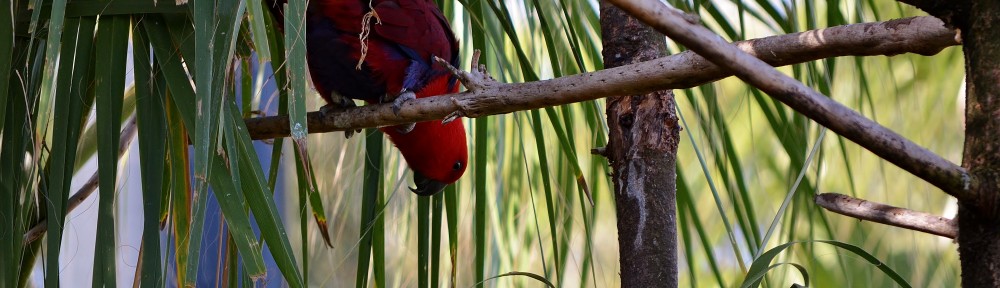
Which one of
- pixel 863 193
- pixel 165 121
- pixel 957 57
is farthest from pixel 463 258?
pixel 165 121

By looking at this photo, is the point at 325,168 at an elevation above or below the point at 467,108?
above

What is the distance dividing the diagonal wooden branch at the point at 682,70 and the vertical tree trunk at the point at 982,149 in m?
A: 0.13

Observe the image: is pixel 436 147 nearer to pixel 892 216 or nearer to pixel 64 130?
pixel 64 130

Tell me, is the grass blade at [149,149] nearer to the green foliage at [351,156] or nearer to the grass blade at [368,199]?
the green foliage at [351,156]

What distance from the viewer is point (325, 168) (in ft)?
5.90

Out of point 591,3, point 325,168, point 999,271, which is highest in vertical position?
point 591,3

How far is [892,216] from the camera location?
0.47 metres

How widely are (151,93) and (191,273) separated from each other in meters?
0.33

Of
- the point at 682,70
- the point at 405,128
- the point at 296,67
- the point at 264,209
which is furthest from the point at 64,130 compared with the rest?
the point at 405,128

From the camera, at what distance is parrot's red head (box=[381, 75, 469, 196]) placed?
1.34 metres

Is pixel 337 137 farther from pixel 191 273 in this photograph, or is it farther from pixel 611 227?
pixel 191 273

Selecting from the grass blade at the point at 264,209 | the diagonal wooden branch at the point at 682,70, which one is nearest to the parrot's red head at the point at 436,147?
the diagonal wooden branch at the point at 682,70

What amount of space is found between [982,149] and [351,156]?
1.47 metres

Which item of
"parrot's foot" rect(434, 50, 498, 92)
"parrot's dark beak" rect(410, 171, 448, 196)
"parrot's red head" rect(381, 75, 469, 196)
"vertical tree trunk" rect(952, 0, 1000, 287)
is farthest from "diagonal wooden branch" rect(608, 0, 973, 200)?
"parrot's red head" rect(381, 75, 469, 196)
